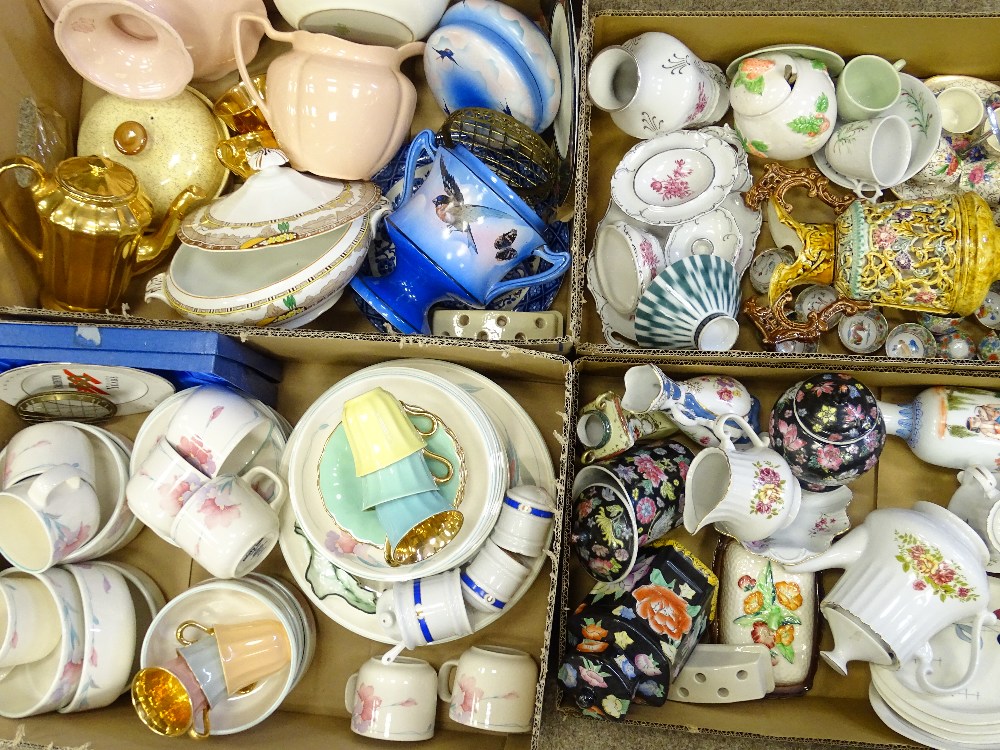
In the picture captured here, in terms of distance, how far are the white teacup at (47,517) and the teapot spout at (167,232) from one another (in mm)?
316

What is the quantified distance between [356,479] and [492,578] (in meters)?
0.19

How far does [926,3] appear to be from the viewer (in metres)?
0.96

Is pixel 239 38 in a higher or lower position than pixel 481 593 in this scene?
higher

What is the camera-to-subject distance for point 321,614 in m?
0.96

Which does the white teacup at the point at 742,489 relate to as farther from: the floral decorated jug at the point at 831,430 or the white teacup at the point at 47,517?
the white teacup at the point at 47,517

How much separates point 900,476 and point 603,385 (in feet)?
1.32

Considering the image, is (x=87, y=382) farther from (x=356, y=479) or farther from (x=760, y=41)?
(x=760, y=41)

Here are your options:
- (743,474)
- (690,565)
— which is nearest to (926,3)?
(743,474)

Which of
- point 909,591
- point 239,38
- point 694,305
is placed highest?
point 239,38

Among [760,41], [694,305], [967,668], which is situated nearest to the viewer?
[967,668]

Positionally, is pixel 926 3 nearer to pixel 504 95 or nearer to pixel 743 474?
pixel 504 95

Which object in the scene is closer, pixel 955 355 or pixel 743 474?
pixel 743 474

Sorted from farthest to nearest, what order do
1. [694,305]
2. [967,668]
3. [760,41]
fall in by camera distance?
[760,41] → [694,305] → [967,668]

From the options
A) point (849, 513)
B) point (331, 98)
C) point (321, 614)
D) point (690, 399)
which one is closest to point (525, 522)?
point (690, 399)
